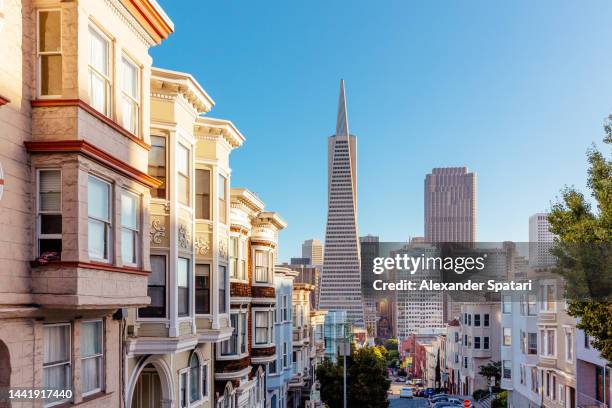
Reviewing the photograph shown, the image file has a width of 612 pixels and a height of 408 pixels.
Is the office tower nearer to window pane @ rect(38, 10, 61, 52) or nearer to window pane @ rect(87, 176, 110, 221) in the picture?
window pane @ rect(87, 176, 110, 221)

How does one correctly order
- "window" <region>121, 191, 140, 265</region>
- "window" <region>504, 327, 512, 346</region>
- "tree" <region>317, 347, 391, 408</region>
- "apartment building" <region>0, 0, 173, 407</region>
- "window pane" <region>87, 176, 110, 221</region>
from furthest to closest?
"window" <region>504, 327, 512, 346</region>, "tree" <region>317, 347, 391, 408</region>, "window" <region>121, 191, 140, 265</region>, "window pane" <region>87, 176, 110, 221</region>, "apartment building" <region>0, 0, 173, 407</region>

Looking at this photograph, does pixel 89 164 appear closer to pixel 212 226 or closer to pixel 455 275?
pixel 212 226

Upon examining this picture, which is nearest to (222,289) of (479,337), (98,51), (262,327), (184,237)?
(184,237)

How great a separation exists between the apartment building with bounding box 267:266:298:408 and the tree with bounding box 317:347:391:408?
1128cm

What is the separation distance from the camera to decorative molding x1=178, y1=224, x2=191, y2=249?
1677 cm

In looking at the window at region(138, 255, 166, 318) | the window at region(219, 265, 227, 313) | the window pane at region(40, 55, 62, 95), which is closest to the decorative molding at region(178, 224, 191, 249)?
the window at region(138, 255, 166, 318)

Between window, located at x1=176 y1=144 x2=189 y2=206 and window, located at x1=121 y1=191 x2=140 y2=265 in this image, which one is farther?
window, located at x1=176 y1=144 x2=189 y2=206

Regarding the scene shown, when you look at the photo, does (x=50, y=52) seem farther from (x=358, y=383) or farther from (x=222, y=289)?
(x=358, y=383)

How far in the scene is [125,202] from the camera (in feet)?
41.3

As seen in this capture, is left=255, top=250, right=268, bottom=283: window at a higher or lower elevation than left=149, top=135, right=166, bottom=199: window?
lower

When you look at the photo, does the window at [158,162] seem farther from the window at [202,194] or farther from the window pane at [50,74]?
the window pane at [50,74]

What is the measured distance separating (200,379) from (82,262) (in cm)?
1031

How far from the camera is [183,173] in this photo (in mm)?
17234

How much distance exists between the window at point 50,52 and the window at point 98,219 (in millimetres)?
1530
